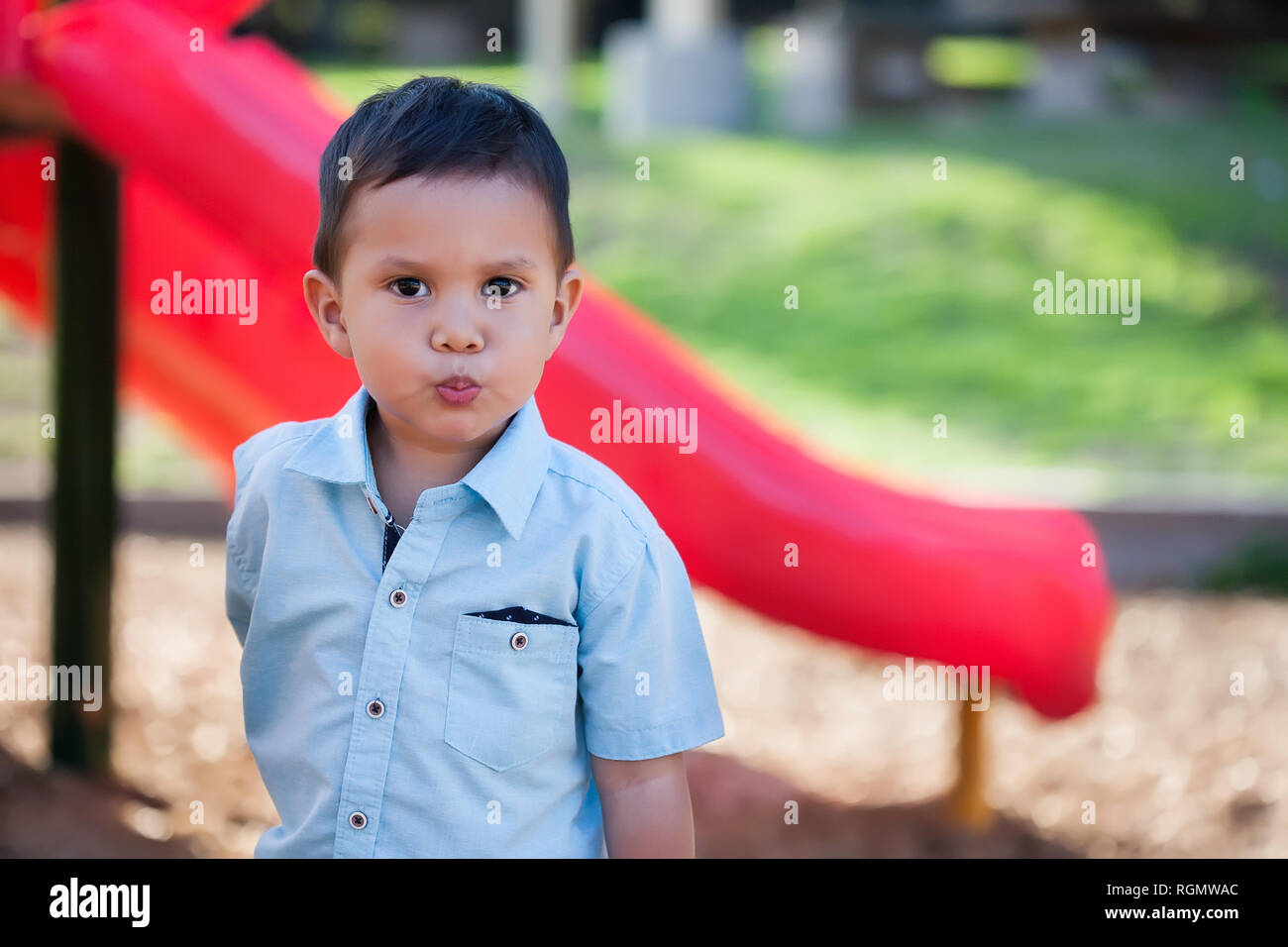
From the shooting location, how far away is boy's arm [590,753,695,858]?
138 centimetres

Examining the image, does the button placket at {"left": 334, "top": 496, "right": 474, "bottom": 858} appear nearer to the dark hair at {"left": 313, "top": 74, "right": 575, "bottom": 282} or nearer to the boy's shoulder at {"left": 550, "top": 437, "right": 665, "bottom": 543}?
the boy's shoulder at {"left": 550, "top": 437, "right": 665, "bottom": 543}

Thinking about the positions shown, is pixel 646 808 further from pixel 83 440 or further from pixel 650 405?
pixel 83 440

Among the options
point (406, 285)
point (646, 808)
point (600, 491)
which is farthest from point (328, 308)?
point (646, 808)

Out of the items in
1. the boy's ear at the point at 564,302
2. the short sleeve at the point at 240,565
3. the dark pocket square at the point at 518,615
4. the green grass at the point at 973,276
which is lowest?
the dark pocket square at the point at 518,615

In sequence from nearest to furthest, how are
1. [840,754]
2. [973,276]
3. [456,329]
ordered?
[456,329]
[840,754]
[973,276]

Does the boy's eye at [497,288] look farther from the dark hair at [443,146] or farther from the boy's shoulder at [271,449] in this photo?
Result: the boy's shoulder at [271,449]

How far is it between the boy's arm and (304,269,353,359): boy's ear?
1.70 ft

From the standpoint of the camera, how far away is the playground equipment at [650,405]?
2.52 metres

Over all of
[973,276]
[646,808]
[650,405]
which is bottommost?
[646,808]

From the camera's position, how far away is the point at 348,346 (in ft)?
4.54

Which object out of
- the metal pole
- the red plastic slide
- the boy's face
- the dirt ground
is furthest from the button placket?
the metal pole

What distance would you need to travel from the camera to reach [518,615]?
4.46 ft

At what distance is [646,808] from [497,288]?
569 mm

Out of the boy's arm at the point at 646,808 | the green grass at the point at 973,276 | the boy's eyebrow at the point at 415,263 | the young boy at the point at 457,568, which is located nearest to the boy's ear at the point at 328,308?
the young boy at the point at 457,568
